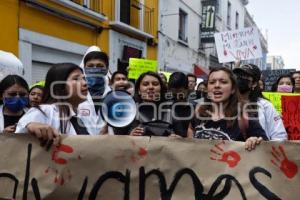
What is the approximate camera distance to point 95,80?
3664 millimetres

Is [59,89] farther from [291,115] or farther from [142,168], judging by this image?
[291,115]

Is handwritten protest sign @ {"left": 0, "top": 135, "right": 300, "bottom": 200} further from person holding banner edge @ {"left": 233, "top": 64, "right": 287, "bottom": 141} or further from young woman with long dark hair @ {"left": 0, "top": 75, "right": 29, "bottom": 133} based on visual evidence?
young woman with long dark hair @ {"left": 0, "top": 75, "right": 29, "bottom": 133}

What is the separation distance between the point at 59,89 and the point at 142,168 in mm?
641

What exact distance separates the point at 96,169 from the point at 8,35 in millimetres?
6449

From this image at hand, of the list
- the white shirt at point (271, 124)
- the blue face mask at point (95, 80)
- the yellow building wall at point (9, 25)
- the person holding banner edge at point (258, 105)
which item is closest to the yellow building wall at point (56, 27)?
the yellow building wall at point (9, 25)

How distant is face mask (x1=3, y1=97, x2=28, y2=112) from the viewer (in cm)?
337

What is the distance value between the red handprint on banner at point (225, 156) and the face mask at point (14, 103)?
150 cm

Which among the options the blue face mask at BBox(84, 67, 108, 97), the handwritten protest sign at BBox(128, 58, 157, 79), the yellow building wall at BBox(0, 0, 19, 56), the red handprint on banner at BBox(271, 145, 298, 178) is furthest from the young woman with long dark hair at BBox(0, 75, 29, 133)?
the yellow building wall at BBox(0, 0, 19, 56)

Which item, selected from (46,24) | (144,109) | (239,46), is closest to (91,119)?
(144,109)

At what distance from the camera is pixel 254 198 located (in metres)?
2.45

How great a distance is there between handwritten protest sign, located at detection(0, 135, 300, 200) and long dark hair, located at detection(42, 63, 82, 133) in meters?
0.19

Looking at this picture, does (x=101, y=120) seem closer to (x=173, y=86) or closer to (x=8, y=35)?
(x=173, y=86)

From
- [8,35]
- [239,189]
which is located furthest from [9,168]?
[8,35]

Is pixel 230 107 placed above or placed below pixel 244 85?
below
